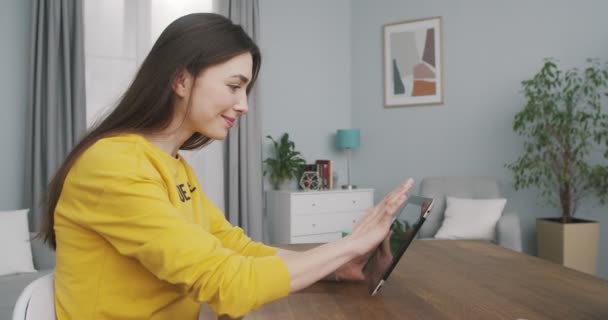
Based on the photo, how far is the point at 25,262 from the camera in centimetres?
279

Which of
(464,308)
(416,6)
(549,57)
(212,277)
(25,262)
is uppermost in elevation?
(416,6)

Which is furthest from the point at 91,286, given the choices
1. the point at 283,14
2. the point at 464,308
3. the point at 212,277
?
the point at 283,14

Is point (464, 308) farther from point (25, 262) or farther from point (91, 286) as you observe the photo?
point (25, 262)

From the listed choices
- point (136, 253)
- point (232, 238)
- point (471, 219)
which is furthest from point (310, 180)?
point (136, 253)

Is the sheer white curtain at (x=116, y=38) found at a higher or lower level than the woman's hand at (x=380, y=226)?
higher

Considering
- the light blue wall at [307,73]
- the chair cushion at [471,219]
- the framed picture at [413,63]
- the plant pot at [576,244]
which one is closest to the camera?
the chair cushion at [471,219]

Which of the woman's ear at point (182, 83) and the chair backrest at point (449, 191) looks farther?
the chair backrest at point (449, 191)

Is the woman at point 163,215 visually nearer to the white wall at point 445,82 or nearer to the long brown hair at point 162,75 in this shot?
the long brown hair at point 162,75

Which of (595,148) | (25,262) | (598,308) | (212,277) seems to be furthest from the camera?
(595,148)

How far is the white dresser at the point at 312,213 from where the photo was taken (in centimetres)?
435

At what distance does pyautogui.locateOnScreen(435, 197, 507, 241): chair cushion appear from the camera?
3.45 metres

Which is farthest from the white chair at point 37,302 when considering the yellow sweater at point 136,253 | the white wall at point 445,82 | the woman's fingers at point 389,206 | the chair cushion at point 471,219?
the white wall at point 445,82

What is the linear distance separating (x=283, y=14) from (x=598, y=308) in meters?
4.46

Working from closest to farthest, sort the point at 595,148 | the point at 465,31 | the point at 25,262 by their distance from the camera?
the point at 25,262 < the point at 595,148 < the point at 465,31
